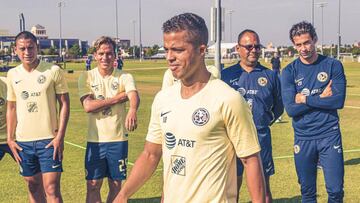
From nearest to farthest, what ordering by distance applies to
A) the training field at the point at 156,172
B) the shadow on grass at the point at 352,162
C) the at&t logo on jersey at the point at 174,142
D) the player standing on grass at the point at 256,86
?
1. the at&t logo on jersey at the point at 174,142
2. the player standing on grass at the point at 256,86
3. the training field at the point at 156,172
4. the shadow on grass at the point at 352,162

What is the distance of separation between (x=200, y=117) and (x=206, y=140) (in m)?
0.15

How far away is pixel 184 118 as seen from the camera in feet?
10.9

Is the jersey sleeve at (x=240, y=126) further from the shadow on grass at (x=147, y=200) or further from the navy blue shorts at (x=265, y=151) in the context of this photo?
the shadow on grass at (x=147, y=200)

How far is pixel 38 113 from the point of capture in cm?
642

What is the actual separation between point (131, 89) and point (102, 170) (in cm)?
104

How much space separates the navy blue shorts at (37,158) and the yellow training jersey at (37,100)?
72 millimetres

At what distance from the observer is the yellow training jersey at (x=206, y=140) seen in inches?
127

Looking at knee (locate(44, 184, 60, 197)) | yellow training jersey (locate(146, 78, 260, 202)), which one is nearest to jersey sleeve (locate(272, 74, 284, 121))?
knee (locate(44, 184, 60, 197))

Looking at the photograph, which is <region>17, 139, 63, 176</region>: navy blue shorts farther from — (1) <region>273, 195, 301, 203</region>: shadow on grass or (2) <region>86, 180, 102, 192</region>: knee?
(1) <region>273, 195, 301, 203</region>: shadow on grass

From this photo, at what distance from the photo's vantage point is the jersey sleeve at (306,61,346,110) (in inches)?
238

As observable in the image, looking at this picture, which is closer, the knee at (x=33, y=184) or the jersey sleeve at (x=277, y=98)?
the jersey sleeve at (x=277, y=98)

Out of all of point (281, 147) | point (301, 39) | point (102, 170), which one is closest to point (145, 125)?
point (281, 147)

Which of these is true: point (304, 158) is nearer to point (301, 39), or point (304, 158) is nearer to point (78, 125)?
point (301, 39)

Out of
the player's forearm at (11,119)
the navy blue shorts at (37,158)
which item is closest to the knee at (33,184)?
the navy blue shorts at (37,158)
